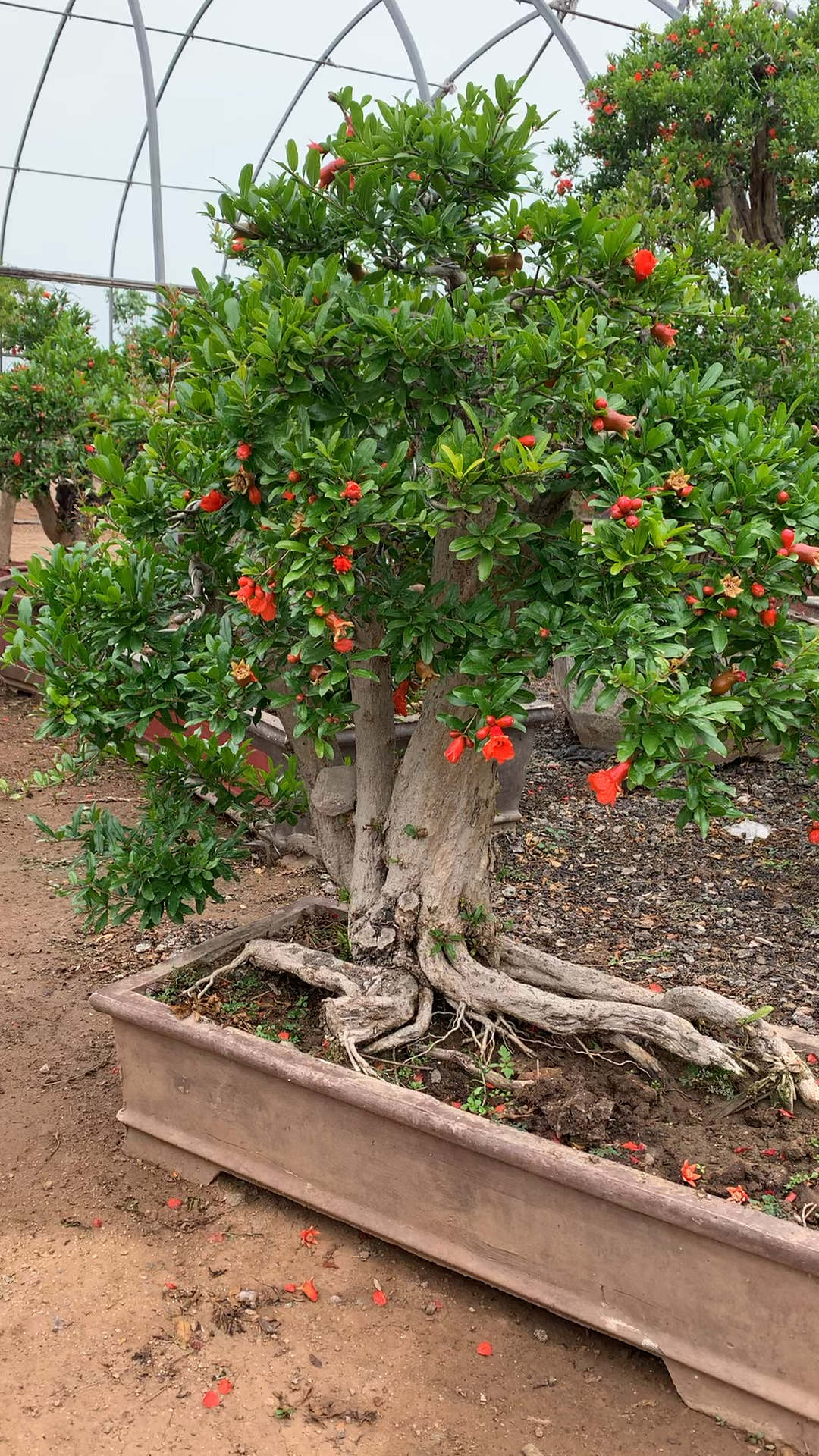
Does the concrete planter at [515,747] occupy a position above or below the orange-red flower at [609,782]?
below

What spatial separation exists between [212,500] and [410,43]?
10414 millimetres

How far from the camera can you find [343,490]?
1933 mm

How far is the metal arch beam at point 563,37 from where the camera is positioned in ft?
30.7

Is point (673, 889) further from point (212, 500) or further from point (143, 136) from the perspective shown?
point (143, 136)

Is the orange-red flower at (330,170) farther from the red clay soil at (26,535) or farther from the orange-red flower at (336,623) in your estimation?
the red clay soil at (26,535)

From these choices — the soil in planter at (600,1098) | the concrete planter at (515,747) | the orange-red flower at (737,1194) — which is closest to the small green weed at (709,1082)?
the soil in planter at (600,1098)

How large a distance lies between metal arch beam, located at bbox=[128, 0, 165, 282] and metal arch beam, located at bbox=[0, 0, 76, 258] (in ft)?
2.33

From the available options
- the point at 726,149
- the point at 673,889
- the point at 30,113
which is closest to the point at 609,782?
the point at 673,889

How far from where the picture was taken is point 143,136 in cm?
1401

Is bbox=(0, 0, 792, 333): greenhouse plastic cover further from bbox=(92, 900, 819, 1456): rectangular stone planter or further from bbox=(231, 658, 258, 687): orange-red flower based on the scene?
bbox=(92, 900, 819, 1456): rectangular stone planter

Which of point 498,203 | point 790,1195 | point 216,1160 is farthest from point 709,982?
point 498,203

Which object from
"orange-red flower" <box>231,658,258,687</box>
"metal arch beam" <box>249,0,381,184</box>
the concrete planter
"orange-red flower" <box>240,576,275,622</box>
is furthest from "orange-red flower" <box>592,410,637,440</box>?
"metal arch beam" <box>249,0,381,184</box>

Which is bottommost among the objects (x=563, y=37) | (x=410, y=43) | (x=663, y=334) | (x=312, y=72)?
(x=663, y=334)

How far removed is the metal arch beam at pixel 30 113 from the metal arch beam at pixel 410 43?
10.7 ft
